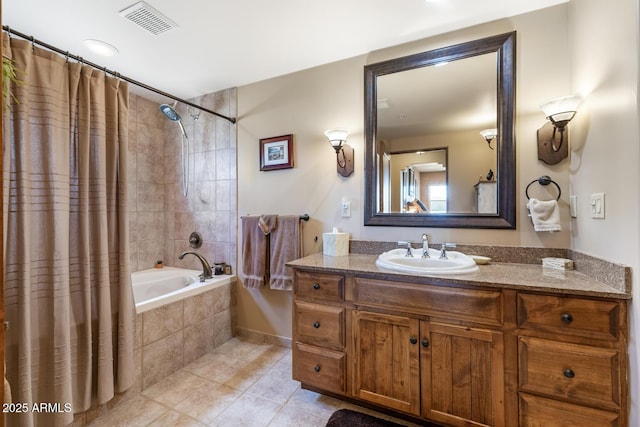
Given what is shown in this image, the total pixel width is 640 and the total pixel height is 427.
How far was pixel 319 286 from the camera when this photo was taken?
174 cm

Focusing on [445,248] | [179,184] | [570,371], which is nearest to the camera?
[570,371]

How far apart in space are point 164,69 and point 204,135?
65 centimetres

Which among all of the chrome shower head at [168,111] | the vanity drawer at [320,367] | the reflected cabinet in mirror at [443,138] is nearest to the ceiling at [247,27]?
the reflected cabinet in mirror at [443,138]

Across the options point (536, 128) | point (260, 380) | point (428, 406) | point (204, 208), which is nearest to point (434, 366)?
point (428, 406)

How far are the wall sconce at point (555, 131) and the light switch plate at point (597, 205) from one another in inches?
14.0

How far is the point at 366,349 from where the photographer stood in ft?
5.32

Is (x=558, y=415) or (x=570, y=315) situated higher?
(x=570, y=315)

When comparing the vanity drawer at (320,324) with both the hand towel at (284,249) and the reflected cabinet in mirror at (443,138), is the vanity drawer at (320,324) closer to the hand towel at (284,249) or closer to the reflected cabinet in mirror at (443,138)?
the hand towel at (284,249)

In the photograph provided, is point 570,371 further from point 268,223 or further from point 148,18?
point 148,18

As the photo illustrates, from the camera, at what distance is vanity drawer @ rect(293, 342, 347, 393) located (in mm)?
1688

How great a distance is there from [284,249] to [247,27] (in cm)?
159

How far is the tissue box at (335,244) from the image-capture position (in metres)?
2.09

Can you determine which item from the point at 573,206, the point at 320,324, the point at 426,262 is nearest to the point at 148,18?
the point at 320,324

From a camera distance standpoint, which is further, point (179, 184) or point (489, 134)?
point (179, 184)
